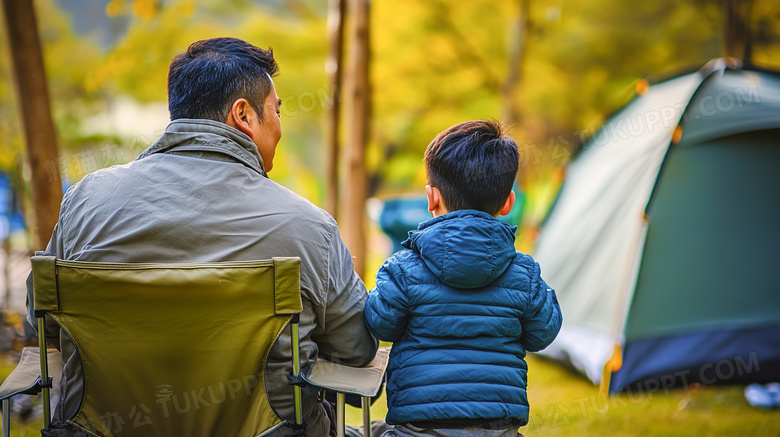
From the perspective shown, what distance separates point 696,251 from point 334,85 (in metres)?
3.55

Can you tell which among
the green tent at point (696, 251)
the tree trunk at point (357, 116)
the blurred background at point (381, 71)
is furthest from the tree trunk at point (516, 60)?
the green tent at point (696, 251)

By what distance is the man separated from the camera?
1.47 meters

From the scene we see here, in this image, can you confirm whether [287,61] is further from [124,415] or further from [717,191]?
[124,415]

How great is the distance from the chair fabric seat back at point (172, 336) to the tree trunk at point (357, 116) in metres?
4.56

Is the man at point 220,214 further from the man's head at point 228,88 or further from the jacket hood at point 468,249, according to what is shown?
the jacket hood at point 468,249

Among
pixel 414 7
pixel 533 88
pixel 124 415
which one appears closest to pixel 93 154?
pixel 414 7

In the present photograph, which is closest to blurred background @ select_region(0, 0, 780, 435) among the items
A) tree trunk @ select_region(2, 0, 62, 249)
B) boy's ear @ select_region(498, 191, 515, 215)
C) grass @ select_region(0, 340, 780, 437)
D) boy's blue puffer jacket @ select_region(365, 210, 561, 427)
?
grass @ select_region(0, 340, 780, 437)

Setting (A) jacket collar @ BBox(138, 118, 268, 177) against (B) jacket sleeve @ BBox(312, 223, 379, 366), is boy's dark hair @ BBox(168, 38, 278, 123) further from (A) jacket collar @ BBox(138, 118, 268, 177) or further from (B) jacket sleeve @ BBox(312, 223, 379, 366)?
(B) jacket sleeve @ BBox(312, 223, 379, 366)

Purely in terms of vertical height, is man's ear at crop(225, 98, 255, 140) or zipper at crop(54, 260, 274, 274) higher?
man's ear at crop(225, 98, 255, 140)

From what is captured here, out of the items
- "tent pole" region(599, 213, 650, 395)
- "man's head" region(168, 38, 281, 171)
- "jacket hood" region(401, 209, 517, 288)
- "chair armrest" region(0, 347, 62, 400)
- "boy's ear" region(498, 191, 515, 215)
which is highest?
"man's head" region(168, 38, 281, 171)

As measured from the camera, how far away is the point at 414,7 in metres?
12.1

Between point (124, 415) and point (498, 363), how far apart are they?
0.89m

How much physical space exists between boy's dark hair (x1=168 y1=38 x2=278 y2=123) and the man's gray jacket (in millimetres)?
72

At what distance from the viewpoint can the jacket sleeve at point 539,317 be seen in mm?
1658
